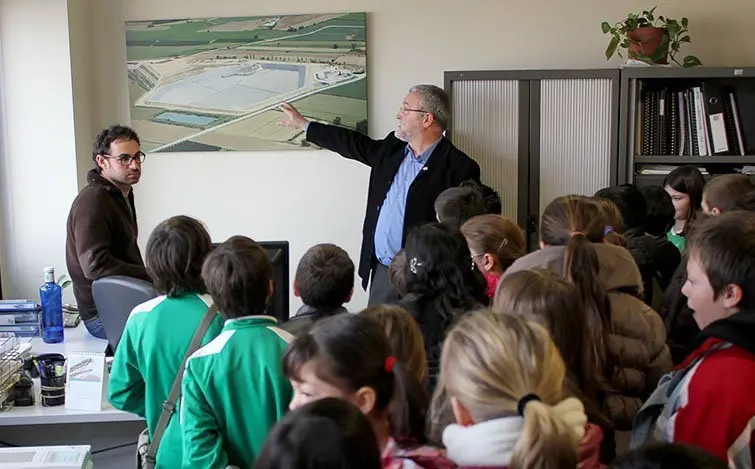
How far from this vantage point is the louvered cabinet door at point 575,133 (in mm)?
3863

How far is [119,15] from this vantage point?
14.3 ft

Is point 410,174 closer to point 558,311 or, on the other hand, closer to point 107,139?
point 107,139

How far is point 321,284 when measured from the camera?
6.94ft

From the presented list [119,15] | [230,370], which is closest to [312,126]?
[119,15]

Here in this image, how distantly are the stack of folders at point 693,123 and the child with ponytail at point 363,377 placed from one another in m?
2.93

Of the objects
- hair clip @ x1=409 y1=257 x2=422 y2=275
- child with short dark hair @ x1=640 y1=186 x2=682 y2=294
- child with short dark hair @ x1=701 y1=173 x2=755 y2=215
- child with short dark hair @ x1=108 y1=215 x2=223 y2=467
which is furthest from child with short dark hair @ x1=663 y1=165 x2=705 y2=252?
child with short dark hair @ x1=108 y1=215 x2=223 y2=467

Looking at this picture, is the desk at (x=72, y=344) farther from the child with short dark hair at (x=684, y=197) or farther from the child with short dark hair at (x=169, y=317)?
the child with short dark hair at (x=684, y=197)

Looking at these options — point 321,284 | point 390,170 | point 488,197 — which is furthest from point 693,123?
point 321,284

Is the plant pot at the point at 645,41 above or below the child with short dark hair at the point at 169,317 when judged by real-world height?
above

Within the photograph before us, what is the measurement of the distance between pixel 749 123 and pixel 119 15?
133 inches

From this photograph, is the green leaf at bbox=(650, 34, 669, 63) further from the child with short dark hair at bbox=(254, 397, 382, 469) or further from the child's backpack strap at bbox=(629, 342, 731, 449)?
the child with short dark hair at bbox=(254, 397, 382, 469)

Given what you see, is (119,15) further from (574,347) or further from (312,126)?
(574,347)

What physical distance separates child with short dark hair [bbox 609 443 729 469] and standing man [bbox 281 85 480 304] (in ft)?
8.42

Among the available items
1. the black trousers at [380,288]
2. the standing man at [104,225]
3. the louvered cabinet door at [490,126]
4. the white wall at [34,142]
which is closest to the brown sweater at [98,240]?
the standing man at [104,225]
